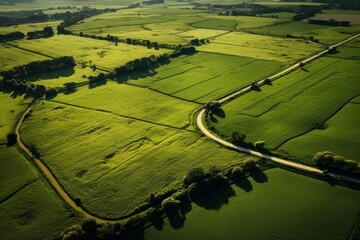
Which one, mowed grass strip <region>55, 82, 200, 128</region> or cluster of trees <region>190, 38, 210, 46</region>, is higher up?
cluster of trees <region>190, 38, 210, 46</region>

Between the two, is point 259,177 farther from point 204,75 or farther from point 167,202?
point 204,75

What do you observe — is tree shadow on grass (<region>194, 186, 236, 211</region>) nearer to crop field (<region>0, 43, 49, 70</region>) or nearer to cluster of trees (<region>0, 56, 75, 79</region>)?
cluster of trees (<region>0, 56, 75, 79</region>)

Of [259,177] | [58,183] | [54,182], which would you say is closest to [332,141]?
[259,177]

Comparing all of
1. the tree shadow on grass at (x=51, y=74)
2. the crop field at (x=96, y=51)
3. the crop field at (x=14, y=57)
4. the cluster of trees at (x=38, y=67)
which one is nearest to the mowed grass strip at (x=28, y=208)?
the tree shadow on grass at (x=51, y=74)

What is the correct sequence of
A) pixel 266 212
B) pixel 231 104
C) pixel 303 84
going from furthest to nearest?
pixel 303 84 → pixel 231 104 → pixel 266 212

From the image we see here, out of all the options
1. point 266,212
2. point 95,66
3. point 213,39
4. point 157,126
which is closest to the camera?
point 266,212

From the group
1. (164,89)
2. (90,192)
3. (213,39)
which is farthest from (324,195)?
(213,39)

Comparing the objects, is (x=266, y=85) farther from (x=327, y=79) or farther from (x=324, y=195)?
(x=324, y=195)

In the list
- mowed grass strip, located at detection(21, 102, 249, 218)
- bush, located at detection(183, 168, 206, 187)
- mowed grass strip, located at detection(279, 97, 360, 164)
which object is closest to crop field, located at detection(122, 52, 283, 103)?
mowed grass strip, located at detection(21, 102, 249, 218)
